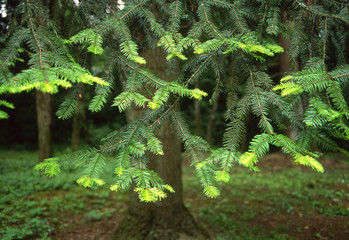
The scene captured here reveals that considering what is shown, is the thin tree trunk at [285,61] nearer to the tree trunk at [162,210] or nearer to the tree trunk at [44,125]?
the tree trunk at [162,210]

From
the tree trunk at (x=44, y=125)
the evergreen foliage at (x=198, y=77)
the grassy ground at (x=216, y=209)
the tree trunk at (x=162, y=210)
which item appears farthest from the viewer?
the tree trunk at (x=44, y=125)

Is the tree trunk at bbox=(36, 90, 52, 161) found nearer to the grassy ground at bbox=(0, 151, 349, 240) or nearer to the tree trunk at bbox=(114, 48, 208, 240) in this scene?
the grassy ground at bbox=(0, 151, 349, 240)

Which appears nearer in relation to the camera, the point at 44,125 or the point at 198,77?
the point at 198,77

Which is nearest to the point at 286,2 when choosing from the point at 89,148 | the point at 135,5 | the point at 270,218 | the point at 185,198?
the point at 135,5

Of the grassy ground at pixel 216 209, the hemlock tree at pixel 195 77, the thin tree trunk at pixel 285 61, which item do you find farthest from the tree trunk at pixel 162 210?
the thin tree trunk at pixel 285 61

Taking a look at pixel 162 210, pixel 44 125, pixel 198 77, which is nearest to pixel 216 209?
pixel 162 210

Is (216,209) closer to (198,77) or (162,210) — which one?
(162,210)

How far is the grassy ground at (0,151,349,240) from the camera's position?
4.50 metres

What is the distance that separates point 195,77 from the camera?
2174 millimetres

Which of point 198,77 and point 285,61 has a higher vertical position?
point 285,61

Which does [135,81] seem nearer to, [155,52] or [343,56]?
[343,56]

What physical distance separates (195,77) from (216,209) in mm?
4355

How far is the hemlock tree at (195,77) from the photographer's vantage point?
1.69 m

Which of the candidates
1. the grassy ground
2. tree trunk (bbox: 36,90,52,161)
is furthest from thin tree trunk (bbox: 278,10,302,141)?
tree trunk (bbox: 36,90,52,161)
